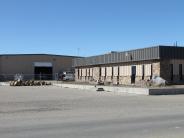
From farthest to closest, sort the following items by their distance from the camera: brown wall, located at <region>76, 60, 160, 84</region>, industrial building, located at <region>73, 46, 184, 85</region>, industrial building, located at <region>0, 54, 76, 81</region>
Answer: industrial building, located at <region>0, 54, 76, 81</region> → brown wall, located at <region>76, 60, 160, 84</region> → industrial building, located at <region>73, 46, 184, 85</region>

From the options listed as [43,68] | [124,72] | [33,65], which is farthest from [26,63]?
[124,72]

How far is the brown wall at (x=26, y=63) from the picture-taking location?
8794 centimetres

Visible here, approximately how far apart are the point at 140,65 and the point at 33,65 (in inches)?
1855

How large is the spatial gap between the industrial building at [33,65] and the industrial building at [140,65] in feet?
93.6

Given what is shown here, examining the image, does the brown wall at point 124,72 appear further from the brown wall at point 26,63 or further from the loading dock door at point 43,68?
the loading dock door at point 43,68

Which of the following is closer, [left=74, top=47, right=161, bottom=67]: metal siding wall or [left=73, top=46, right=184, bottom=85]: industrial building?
[left=73, top=46, right=184, bottom=85]: industrial building

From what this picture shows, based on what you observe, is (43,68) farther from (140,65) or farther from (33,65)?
(140,65)

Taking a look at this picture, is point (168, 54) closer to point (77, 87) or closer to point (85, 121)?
point (77, 87)

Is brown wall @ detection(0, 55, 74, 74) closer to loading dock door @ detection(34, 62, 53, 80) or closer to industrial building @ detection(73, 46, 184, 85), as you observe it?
loading dock door @ detection(34, 62, 53, 80)

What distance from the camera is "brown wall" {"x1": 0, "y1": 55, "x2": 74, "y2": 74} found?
87938 mm

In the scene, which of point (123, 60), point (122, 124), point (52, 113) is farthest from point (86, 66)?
point (122, 124)

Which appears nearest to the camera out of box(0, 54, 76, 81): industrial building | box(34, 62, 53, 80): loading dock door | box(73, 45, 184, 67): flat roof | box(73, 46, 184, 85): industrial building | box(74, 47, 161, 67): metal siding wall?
box(73, 45, 184, 67): flat roof

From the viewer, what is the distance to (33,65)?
3575 inches

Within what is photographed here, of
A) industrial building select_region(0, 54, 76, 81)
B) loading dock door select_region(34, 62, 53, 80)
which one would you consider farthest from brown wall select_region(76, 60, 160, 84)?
loading dock door select_region(34, 62, 53, 80)
